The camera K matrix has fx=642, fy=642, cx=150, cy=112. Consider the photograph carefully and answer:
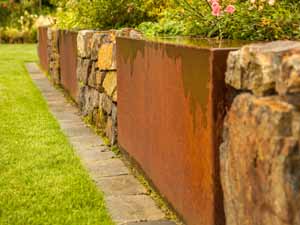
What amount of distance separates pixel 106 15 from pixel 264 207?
544 cm

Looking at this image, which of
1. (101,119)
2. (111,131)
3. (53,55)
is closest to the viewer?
(111,131)

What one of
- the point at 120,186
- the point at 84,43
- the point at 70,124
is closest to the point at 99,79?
the point at 70,124

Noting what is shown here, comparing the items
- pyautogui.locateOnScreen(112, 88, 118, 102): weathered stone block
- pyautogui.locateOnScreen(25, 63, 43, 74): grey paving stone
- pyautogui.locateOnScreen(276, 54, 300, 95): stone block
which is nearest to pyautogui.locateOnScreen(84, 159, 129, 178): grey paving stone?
pyautogui.locateOnScreen(112, 88, 118, 102): weathered stone block

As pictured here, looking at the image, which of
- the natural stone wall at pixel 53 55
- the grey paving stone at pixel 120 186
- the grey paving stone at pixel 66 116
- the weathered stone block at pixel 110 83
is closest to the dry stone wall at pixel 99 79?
the weathered stone block at pixel 110 83

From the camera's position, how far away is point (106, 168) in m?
4.75

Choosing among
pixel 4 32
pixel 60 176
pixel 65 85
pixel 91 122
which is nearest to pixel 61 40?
pixel 65 85

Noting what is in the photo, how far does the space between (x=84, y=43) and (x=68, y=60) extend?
1849 millimetres

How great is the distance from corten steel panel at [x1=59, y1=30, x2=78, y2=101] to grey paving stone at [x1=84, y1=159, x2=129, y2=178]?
295 centimetres

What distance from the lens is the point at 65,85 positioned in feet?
30.2

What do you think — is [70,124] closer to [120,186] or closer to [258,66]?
[120,186]

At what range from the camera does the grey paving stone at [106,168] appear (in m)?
4.57

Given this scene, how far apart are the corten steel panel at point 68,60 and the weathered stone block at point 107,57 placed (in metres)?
1.60

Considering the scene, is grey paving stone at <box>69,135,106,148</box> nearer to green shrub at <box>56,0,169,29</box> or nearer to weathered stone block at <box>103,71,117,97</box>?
weathered stone block at <box>103,71,117,97</box>

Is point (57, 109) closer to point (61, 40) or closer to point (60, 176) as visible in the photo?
point (61, 40)
